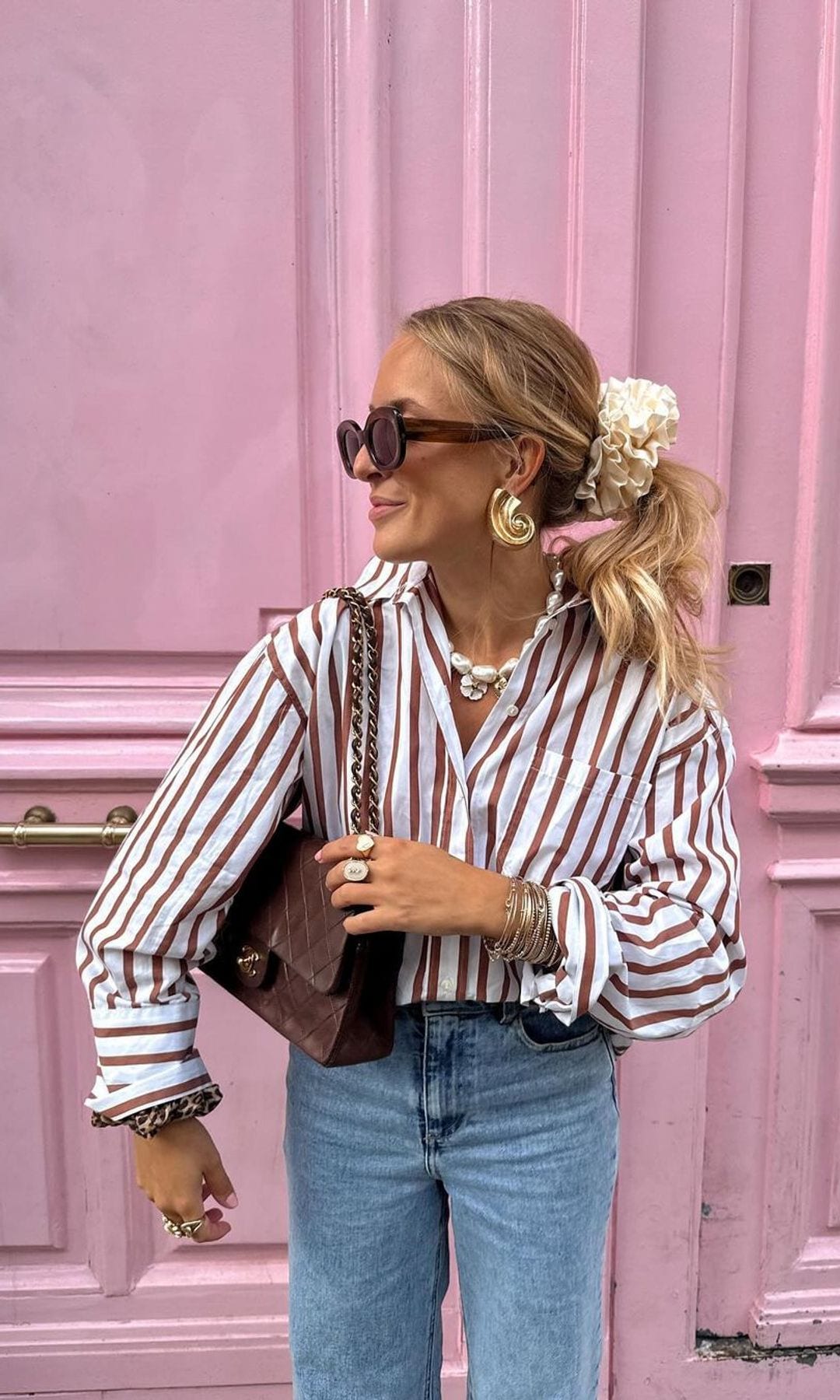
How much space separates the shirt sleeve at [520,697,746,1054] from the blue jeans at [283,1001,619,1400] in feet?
0.26

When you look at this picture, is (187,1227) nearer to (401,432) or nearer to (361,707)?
(361,707)

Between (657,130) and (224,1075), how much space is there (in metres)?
1.55

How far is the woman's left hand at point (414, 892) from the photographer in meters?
0.89

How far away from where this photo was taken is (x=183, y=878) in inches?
36.8

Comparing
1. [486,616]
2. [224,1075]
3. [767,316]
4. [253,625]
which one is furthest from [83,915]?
[767,316]

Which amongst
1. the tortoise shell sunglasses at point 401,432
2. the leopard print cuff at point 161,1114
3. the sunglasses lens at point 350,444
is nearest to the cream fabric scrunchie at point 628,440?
the tortoise shell sunglasses at point 401,432

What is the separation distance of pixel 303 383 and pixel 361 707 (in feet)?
2.28

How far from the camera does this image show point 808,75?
1452mm

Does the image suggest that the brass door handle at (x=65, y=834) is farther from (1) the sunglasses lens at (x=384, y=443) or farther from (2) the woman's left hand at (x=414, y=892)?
(1) the sunglasses lens at (x=384, y=443)

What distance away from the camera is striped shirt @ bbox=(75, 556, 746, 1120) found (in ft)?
3.06

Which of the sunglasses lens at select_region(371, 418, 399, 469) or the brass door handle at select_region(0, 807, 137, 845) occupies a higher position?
the sunglasses lens at select_region(371, 418, 399, 469)

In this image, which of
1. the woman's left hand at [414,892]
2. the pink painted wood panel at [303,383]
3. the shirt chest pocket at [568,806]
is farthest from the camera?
the pink painted wood panel at [303,383]

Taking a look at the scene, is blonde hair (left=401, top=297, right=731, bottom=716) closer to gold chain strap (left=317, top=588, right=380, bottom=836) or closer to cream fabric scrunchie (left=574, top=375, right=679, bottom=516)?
cream fabric scrunchie (left=574, top=375, right=679, bottom=516)

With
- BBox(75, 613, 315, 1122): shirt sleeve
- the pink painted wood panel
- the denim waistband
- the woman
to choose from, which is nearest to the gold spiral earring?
the woman
